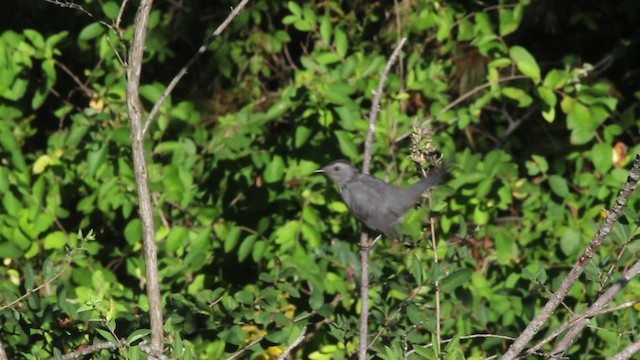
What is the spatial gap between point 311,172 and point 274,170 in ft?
0.50

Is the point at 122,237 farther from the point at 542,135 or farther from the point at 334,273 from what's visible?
the point at 542,135

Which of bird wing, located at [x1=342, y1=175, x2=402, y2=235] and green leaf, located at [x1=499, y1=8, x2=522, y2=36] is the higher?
green leaf, located at [x1=499, y1=8, x2=522, y2=36]

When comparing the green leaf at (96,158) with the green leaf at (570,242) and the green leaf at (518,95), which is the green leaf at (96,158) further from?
the green leaf at (570,242)

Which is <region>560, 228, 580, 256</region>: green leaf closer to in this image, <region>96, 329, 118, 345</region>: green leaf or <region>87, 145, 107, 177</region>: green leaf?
<region>87, 145, 107, 177</region>: green leaf

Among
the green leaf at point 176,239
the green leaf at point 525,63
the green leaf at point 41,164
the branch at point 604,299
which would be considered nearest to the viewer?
the branch at point 604,299

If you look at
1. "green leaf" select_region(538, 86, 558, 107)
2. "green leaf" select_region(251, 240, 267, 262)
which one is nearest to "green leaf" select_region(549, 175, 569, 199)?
A: "green leaf" select_region(538, 86, 558, 107)

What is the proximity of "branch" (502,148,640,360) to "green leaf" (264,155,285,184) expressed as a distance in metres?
1.77

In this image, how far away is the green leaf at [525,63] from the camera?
13.2ft

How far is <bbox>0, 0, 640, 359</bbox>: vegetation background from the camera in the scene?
3.78 meters

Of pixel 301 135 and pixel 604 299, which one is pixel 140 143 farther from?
pixel 301 135

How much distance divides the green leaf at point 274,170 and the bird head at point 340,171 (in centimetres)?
27

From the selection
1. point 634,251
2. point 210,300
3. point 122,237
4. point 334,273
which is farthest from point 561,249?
point 122,237

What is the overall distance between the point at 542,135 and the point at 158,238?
2219 mm

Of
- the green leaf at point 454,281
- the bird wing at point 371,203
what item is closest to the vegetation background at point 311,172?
the bird wing at point 371,203
